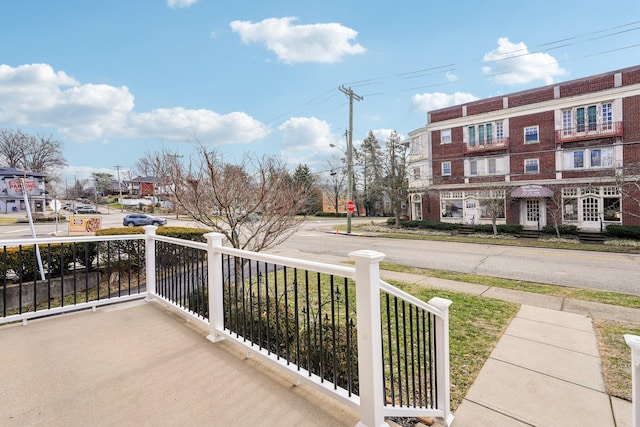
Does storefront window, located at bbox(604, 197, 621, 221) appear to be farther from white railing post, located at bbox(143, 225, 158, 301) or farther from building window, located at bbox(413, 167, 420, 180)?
white railing post, located at bbox(143, 225, 158, 301)

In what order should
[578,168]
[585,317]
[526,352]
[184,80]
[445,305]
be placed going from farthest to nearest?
[578,168] → [184,80] → [585,317] → [526,352] → [445,305]

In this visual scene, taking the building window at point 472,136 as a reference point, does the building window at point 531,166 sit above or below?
below

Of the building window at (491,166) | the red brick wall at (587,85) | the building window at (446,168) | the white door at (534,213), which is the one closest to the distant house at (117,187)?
the building window at (446,168)

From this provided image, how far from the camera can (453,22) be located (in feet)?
33.9

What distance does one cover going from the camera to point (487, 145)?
23.5m

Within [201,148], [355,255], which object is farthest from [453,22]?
[355,255]

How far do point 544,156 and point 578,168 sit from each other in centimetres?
207

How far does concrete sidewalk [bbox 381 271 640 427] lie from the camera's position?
2.54 m

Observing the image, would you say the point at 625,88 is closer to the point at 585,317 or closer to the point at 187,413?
the point at 585,317

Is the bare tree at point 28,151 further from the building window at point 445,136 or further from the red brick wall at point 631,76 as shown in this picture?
the red brick wall at point 631,76

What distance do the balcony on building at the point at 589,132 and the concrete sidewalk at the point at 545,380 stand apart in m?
19.8

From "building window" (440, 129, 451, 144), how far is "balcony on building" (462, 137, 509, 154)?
4.59ft

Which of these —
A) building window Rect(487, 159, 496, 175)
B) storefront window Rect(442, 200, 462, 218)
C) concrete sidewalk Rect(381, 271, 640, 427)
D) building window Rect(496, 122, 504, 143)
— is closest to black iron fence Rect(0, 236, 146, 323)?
concrete sidewalk Rect(381, 271, 640, 427)

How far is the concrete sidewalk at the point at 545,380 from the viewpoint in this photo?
2.54m
